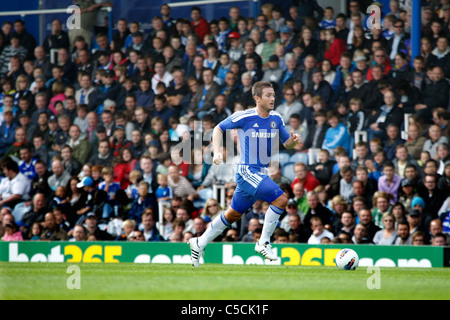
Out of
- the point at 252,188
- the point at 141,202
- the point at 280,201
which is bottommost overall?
the point at 141,202

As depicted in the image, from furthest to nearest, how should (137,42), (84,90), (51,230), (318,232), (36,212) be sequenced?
(137,42) < (84,90) < (36,212) < (51,230) < (318,232)

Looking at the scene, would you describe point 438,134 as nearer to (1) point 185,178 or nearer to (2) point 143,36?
(1) point 185,178

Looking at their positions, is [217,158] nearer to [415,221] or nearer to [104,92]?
[415,221]

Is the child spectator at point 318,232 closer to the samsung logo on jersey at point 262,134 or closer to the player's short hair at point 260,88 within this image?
the samsung logo on jersey at point 262,134

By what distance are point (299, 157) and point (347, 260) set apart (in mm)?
4296

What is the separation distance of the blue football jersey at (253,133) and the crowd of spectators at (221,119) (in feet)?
11.3

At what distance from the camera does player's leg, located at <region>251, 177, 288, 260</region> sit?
9328 millimetres

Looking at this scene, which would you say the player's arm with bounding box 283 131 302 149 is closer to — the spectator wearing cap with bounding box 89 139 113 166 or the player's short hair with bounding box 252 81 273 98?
the player's short hair with bounding box 252 81 273 98

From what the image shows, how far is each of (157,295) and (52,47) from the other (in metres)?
11.6

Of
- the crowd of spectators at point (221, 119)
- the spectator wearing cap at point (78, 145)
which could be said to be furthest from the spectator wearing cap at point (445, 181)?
the spectator wearing cap at point (78, 145)

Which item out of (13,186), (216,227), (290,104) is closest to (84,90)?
(13,186)

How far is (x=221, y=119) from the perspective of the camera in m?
14.9

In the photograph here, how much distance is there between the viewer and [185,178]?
1442 cm

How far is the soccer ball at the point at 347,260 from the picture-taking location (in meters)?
10.1
